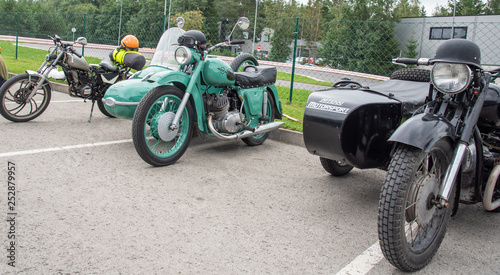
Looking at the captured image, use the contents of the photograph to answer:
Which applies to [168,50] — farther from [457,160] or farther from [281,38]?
[281,38]

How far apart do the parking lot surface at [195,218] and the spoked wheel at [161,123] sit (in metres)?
0.15

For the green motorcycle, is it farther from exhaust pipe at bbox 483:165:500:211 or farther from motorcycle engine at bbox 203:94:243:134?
exhaust pipe at bbox 483:165:500:211

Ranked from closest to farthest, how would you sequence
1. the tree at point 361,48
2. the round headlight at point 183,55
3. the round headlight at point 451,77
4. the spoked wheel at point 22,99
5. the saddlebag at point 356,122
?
1. the round headlight at point 451,77
2. the saddlebag at point 356,122
3. the round headlight at point 183,55
4. the spoked wheel at point 22,99
5. the tree at point 361,48

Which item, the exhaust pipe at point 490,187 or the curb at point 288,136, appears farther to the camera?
the curb at point 288,136

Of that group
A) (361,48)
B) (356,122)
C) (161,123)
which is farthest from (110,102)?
(361,48)

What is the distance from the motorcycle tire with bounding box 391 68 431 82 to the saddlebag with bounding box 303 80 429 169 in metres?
0.43

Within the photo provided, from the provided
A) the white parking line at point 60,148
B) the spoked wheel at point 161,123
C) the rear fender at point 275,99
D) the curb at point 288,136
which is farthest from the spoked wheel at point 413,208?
the white parking line at point 60,148

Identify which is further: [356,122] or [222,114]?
[222,114]

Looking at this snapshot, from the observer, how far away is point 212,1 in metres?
70.3

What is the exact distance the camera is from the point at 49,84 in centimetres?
653

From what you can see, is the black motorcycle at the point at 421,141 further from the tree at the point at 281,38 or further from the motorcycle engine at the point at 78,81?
the tree at the point at 281,38

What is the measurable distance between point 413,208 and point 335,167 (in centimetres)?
185

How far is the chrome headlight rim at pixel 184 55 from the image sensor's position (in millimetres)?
4848

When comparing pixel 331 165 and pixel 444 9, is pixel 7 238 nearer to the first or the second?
pixel 331 165
